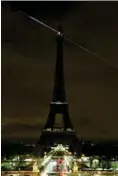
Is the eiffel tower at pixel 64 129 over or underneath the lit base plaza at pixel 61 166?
over

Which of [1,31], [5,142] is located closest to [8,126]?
[5,142]

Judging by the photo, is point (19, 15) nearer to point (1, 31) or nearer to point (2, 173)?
point (1, 31)

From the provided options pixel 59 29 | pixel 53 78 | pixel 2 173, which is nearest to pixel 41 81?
pixel 53 78

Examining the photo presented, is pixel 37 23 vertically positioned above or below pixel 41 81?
above

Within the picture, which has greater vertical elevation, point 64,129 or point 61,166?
point 64,129

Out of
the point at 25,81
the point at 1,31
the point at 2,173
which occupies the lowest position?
the point at 2,173

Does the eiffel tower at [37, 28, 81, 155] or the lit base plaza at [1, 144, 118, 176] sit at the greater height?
the eiffel tower at [37, 28, 81, 155]

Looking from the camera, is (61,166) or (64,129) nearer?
(61,166)
